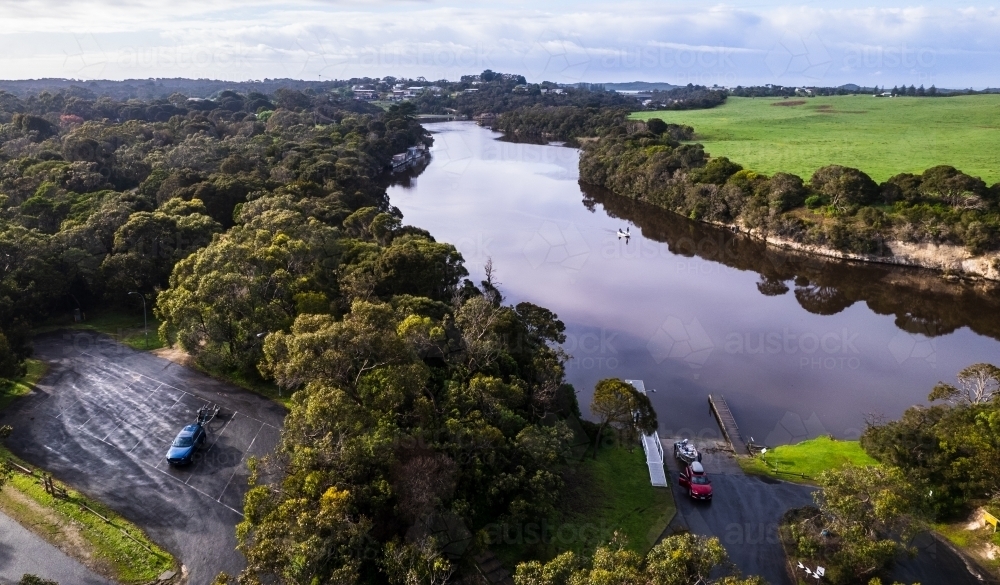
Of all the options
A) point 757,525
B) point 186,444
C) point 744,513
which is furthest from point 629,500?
point 186,444

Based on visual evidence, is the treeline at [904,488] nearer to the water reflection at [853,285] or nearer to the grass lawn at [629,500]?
the grass lawn at [629,500]

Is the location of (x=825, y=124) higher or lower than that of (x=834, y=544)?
higher

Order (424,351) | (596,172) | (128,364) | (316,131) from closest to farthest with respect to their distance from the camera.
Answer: (424,351) < (128,364) < (596,172) < (316,131)

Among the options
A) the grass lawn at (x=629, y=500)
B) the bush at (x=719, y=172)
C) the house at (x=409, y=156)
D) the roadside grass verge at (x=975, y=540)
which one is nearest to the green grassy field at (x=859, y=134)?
the bush at (x=719, y=172)

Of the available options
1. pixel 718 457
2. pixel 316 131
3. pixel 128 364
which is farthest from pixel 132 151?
pixel 718 457

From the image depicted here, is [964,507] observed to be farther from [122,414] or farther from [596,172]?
[596,172]

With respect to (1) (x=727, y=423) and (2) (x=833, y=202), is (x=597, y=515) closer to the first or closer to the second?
(1) (x=727, y=423)

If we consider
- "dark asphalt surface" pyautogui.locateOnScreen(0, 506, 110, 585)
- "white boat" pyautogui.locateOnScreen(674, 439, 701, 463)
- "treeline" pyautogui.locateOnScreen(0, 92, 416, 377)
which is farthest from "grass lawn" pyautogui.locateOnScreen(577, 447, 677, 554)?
"treeline" pyautogui.locateOnScreen(0, 92, 416, 377)
